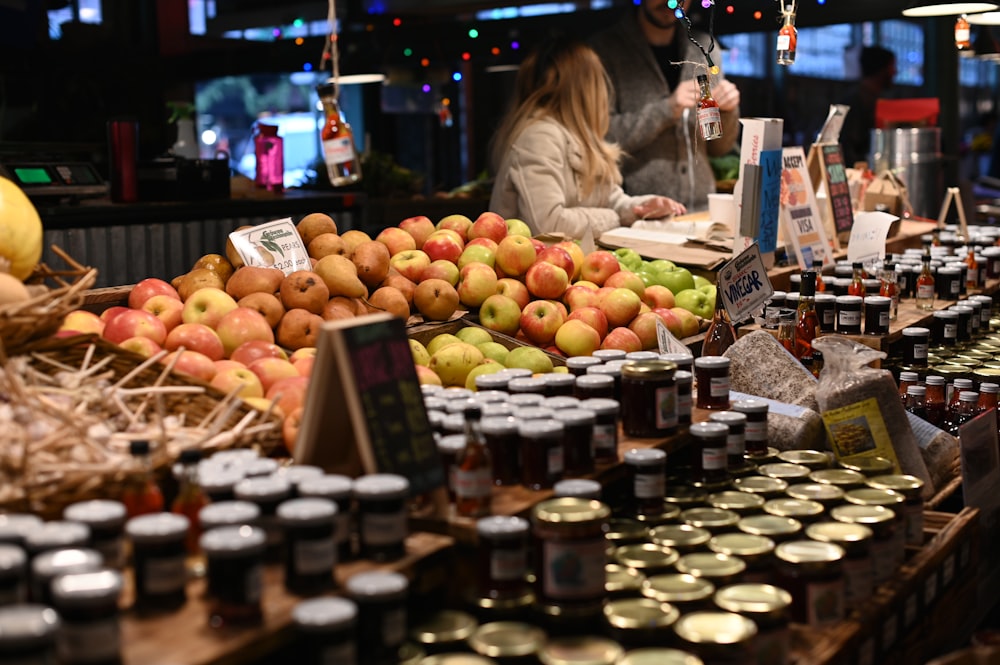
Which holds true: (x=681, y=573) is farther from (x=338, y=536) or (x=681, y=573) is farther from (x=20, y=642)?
(x=20, y=642)

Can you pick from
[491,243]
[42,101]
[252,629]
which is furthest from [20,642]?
[42,101]

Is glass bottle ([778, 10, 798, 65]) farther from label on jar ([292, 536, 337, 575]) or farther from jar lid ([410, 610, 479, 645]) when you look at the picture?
label on jar ([292, 536, 337, 575])

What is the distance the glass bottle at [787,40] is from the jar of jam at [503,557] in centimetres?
236

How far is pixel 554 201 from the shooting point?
4.58 m

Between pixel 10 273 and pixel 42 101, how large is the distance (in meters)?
5.84

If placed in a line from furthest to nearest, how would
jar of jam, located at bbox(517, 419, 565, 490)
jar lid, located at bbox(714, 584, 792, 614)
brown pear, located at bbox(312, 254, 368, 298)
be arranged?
brown pear, located at bbox(312, 254, 368, 298)
jar of jam, located at bbox(517, 419, 565, 490)
jar lid, located at bbox(714, 584, 792, 614)

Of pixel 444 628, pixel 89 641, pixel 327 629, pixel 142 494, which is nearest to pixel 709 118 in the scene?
pixel 444 628

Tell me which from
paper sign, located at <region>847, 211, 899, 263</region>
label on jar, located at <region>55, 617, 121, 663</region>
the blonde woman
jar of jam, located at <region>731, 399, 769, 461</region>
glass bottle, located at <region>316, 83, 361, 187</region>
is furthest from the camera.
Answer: the blonde woman

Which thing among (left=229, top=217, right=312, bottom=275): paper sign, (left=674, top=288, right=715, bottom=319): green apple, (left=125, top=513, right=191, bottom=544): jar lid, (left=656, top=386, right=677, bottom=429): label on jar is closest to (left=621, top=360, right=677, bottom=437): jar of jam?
(left=656, top=386, right=677, bottom=429): label on jar

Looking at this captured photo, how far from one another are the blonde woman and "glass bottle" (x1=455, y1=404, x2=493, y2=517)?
2.78 meters

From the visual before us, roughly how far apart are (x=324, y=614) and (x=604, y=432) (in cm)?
86

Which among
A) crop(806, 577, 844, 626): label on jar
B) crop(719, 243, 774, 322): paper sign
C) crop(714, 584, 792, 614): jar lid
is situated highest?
crop(719, 243, 774, 322): paper sign

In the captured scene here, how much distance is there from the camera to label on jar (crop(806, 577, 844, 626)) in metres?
1.86

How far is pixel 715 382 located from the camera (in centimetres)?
253
